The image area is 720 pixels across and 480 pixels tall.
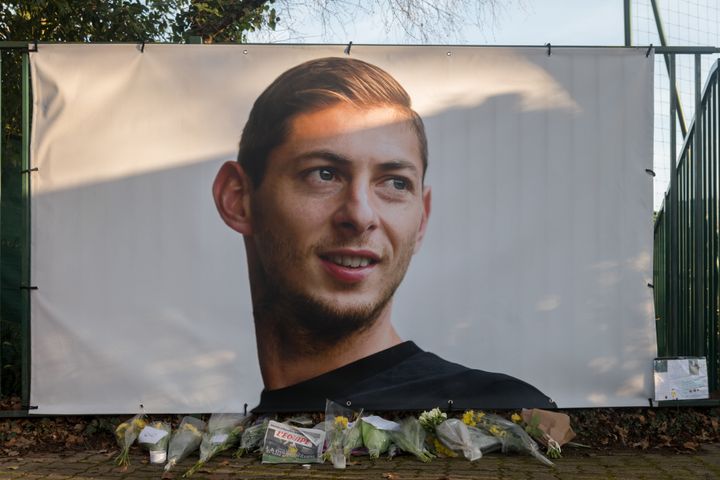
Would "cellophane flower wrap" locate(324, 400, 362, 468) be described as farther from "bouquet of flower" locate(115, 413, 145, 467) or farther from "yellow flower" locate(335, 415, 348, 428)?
"bouquet of flower" locate(115, 413, 145, 467)

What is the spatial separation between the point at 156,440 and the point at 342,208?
2.08 m

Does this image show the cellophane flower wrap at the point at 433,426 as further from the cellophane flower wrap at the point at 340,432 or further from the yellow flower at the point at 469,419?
the cellophane flower wrap at the point at 340,432

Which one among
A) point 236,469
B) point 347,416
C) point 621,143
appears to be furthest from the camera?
point 621,143

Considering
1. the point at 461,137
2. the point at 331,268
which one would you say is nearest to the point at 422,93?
the point at 461,137

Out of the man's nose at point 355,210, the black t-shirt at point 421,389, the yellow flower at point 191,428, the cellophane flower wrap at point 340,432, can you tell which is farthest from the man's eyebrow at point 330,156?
the yellow flower at point 191,428

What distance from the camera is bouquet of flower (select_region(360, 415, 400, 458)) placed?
17.6 feet

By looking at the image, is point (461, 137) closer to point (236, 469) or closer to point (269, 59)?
point (269, 59)

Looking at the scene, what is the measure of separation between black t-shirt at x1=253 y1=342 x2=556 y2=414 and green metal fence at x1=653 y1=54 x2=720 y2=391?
1252mm

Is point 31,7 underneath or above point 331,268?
above

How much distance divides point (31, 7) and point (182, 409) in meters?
4.25

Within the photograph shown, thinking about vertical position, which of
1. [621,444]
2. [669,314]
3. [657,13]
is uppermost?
[657,13]

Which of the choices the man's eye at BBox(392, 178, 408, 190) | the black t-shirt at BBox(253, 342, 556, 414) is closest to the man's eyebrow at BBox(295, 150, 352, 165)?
the man's eye at BBox(392, 178, 408, 190)

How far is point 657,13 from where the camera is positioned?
23.8 ft

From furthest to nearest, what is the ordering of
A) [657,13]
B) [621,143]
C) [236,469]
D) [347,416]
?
[657,13] < [621,143] < [347,416] < [236,469]
